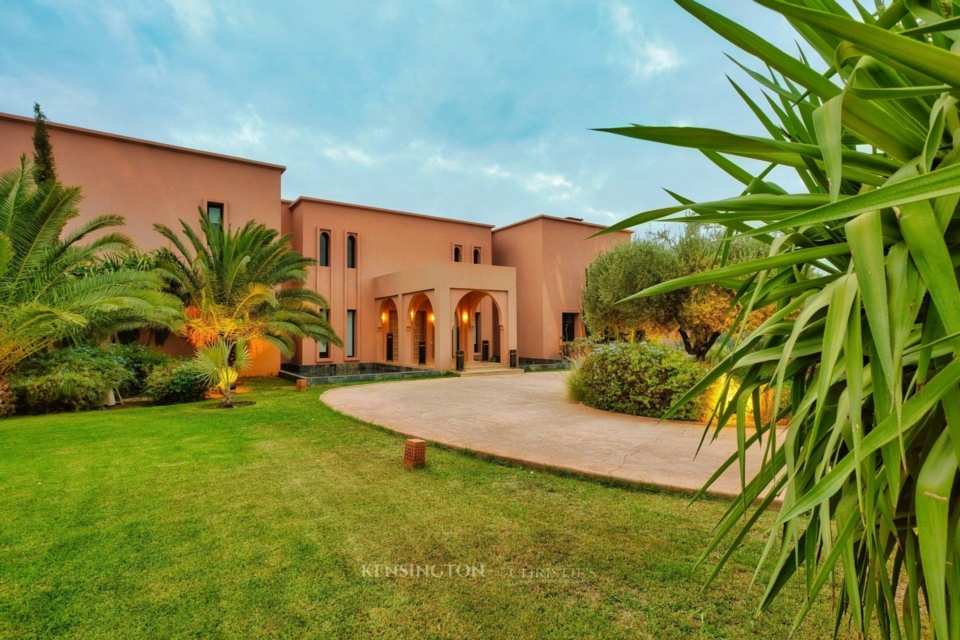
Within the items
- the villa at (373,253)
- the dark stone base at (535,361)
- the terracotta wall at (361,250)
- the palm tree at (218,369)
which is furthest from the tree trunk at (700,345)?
the terracotta wall at (361,250)

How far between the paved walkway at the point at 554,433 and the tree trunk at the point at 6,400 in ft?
20.8

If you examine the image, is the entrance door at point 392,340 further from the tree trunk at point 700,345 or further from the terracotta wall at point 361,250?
the tree trunk at point 700,345

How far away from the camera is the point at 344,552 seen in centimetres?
313

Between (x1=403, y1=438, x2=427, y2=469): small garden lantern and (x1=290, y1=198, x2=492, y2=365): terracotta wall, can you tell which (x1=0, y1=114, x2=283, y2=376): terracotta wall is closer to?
(x1=290, y1=198, x2=492, y2=365): terracotta wall

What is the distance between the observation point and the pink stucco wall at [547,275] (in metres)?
22.2

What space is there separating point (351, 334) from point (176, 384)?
10.1 metres

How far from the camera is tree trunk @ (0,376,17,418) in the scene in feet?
29.5

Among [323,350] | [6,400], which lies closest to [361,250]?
[323,350]

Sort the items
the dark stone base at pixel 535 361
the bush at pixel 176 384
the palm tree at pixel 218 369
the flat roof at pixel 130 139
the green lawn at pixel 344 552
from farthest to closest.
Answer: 1. the dark stone base at pixel 535 361
2. the flat roof at pixel 130 139
3. the bush at pixel 176 384
4. the palm tree at pixel 218 369
5. the green lawn at pixel 344 552

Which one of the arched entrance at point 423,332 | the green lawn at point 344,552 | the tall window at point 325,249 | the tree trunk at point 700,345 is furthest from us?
the arched entrance at point 423,332

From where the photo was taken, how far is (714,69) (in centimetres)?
153

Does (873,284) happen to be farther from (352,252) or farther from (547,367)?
(352,252)

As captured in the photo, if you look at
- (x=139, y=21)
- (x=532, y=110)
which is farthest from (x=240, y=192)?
(x=532, y=110)

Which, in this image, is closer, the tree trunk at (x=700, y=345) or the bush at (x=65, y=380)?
A: the bush at (x=65, y=380)
